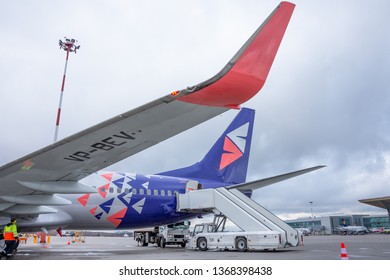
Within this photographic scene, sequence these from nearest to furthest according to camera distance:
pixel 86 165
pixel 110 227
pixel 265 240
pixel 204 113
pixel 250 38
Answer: pixel 250 38 < pixel 204 113 < pixel 86 165 < pixel 265 240 < pixel 110 227

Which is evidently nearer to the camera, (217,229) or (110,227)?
(110,227)

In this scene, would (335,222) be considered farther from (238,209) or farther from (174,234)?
(238,209)

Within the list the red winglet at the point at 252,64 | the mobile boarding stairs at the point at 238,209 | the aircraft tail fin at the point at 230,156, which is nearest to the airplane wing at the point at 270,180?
the mobile boarding stairs at the point at 238,209

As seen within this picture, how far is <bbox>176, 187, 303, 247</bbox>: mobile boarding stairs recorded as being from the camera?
55.0 feet

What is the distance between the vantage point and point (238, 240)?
16.7 m

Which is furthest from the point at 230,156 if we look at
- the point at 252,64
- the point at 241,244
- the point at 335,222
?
the point at 335,222

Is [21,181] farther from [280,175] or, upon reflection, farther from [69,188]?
[280,175]

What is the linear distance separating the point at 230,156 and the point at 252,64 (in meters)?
17.2

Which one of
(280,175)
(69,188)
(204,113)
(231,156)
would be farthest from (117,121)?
(231,156)

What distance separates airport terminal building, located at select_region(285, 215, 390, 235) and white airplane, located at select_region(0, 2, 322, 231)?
78223 millimetres

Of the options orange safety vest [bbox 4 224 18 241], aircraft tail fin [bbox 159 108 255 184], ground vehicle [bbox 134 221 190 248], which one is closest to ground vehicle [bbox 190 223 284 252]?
aircraft tail fin [bbox 159 108 255 184]

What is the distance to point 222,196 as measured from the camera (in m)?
18.4

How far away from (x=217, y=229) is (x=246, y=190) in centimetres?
255

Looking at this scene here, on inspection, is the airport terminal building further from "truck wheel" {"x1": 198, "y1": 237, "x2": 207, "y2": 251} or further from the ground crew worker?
the ground crew worker
